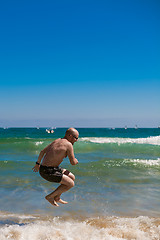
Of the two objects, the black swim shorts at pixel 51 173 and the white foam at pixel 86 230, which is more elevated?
the black swim shorts at pixel 51 173

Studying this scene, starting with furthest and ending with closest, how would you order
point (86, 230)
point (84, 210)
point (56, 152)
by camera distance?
point (84, 210), point (86, 230), point (56, 152)

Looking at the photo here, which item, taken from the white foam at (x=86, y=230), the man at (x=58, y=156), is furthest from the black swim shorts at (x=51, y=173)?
the white foam at (x=86, y=230)

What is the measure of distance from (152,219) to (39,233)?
2.55 meters

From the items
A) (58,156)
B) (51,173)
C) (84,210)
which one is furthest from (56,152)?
(84,210)

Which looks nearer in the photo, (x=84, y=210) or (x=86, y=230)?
(x=86, y=230)

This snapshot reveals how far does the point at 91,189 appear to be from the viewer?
866cm

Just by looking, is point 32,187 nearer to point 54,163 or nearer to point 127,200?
point 127,200

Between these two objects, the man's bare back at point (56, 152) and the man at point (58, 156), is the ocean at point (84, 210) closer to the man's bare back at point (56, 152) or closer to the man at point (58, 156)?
the man at point (58, 156)

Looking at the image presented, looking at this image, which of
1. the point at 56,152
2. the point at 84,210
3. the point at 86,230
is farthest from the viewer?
the point at 84,210

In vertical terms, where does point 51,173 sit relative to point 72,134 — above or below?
below

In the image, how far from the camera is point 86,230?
5.11m

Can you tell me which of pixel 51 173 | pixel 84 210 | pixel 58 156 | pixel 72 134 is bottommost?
pixel 84 210

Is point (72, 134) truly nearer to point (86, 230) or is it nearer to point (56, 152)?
point (56, 152)

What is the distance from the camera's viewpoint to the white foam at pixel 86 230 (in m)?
4.80
